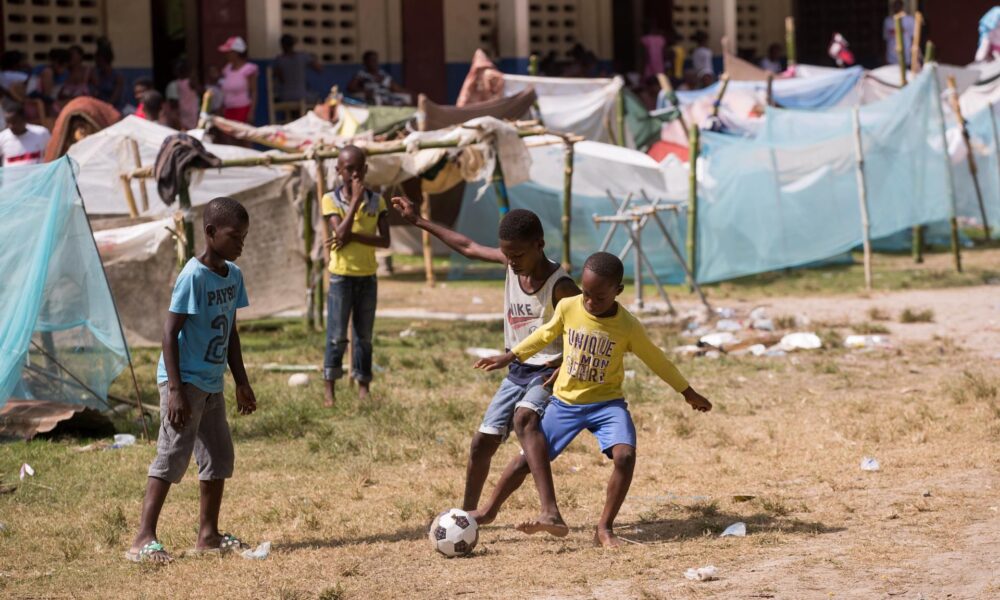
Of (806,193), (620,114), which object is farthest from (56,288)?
(620,114)

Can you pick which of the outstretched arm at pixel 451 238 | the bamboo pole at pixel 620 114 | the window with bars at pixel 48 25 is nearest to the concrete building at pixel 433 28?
the window with bars at pixel 48 25

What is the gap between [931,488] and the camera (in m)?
6.06

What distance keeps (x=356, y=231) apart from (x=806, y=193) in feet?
19.2

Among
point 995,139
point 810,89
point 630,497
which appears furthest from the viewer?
point 810,89

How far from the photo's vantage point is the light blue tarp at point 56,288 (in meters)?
7.20

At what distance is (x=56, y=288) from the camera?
7.50 metres

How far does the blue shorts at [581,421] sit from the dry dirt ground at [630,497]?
401 mm

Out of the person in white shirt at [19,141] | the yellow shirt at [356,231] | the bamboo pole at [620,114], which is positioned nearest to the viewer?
the yellow shirt at [356,231]

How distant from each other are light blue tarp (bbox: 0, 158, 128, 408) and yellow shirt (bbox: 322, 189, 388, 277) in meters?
1.34

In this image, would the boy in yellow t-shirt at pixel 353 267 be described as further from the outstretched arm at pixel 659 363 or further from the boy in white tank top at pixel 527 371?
the outstretched arm at pixel 659 363

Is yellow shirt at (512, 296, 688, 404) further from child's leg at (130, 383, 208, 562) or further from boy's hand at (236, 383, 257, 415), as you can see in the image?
child's leg at (130, 383, 208, 562)

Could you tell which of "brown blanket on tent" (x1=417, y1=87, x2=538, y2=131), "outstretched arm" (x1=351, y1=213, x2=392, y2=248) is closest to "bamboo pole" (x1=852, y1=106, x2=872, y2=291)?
"brown blanket on tent" (x1=417, y1=87, x2=538, y2=131)

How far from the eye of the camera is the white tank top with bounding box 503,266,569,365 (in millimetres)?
5547

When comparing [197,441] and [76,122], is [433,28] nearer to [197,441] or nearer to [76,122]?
[76,122]
